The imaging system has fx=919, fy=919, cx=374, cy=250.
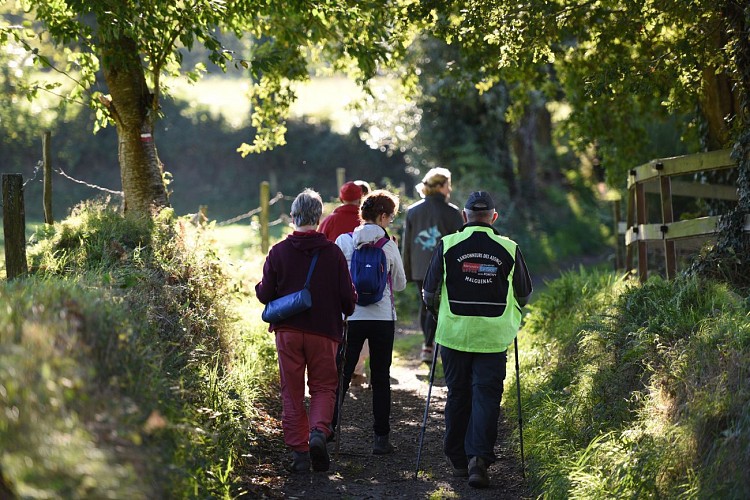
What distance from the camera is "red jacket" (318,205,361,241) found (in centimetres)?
873

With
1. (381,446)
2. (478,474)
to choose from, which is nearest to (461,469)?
(478,474)

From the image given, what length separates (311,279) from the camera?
680cm

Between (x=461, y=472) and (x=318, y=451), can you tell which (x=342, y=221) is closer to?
(x=318, y=451)

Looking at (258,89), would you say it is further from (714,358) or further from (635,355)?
(714,358)

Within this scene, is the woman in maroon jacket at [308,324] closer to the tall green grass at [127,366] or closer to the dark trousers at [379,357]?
the tall green grass at [127,366]

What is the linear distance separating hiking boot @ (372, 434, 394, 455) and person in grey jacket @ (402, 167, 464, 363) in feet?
10.3

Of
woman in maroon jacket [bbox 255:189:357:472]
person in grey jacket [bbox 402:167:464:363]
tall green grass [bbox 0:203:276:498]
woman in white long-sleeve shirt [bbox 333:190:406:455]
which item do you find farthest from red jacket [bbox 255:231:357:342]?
person in grey jacket [bbox 402:167:464:363]

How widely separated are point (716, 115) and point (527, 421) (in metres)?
4.78

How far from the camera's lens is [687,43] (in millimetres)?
8445

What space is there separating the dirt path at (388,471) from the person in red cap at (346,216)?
181 cm

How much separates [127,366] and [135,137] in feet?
18.6

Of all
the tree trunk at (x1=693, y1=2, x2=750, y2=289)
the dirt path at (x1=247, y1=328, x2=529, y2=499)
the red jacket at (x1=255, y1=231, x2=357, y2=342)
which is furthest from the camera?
the tree trunk at (x1=693, y1=2, x2=750, y2=289)

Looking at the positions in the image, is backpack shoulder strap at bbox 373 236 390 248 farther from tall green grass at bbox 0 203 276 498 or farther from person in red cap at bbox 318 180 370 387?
tall green grass at bbox 0 203 276 498

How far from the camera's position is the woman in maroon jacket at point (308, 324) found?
22.3ft
